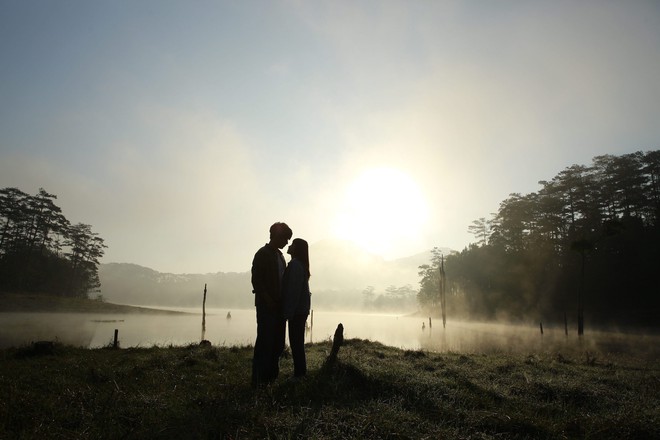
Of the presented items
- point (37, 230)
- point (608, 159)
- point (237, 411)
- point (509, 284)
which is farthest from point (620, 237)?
point (37, 230)

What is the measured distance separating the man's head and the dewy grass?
232 cm

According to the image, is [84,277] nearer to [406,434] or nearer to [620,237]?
[406,434]

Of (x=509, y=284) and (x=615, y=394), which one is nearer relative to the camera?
(x=615, y=394)

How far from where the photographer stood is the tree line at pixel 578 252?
135 ft

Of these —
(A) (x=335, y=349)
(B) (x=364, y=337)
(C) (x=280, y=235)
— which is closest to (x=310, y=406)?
(C) (x=280, y=235)

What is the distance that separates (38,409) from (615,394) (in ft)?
28.0

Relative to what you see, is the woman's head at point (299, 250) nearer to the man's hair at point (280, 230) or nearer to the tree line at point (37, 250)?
the man's hair at point (280, 230)

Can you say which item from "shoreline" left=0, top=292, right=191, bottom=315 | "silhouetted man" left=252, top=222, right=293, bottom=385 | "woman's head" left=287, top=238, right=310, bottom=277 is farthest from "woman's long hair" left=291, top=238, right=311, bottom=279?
"shoreline" left=0, top=292, right=191, bottom=315

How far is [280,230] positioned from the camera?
6.36 m

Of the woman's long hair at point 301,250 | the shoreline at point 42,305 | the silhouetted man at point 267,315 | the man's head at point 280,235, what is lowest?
the shoreline at point 42,305

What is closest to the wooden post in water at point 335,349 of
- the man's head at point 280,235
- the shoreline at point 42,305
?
the man's head at point 280,235

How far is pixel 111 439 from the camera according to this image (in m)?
3.19

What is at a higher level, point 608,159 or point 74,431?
point 608,159

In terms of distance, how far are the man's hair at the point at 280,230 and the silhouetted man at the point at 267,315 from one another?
25cm
